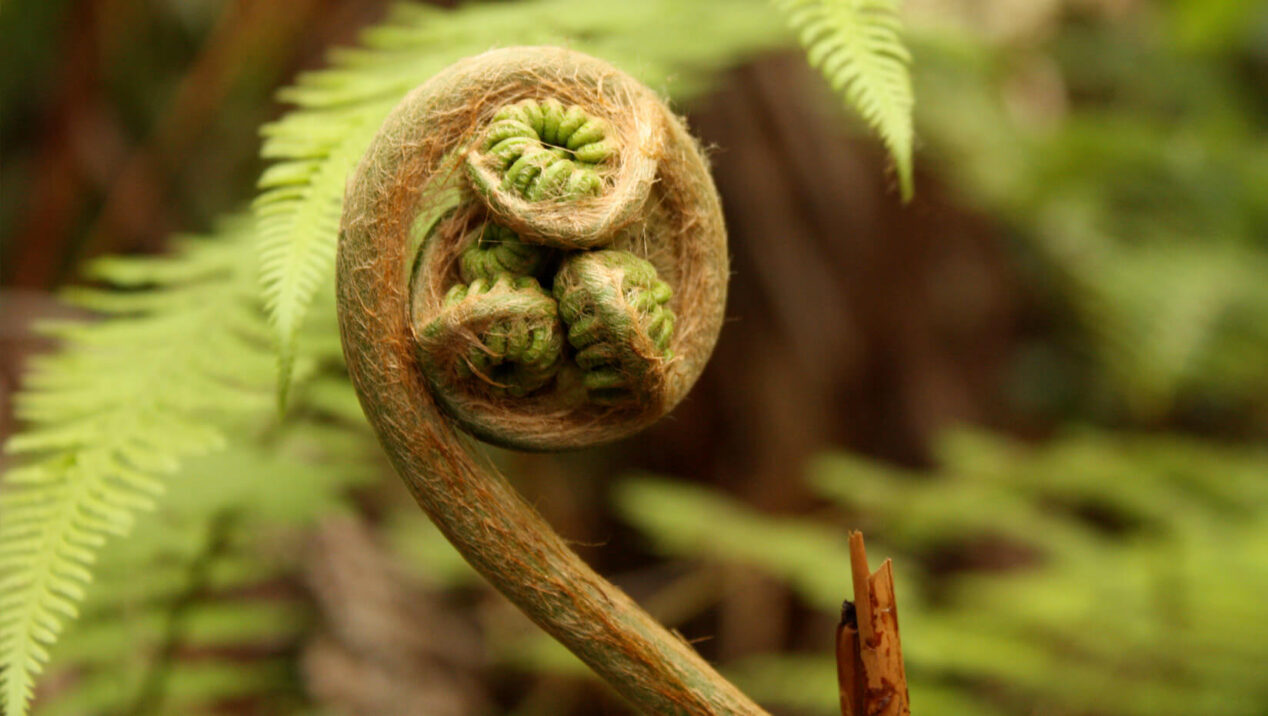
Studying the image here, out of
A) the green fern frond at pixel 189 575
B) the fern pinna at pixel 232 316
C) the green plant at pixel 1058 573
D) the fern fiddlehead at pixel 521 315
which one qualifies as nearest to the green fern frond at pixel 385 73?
the fern pinna at pixel 232 316

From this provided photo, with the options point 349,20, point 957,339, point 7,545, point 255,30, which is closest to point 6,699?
point 7,545

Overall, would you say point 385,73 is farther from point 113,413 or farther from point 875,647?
point 875,647

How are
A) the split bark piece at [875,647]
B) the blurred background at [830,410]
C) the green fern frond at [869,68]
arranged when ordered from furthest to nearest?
the blurred background at [830,410] < the green fern frond at [869,68] < the split bark piece at [875,647]

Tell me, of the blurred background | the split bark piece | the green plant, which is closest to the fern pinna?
the blurred background

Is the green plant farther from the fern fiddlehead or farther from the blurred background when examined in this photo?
the fern fiddlehead

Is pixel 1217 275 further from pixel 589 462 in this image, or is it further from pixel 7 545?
pixel 7 545

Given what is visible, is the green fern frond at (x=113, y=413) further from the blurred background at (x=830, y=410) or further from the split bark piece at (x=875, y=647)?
the split bark piece at (x=875, y=647)

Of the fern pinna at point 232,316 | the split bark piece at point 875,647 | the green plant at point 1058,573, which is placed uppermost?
the green plant at point 1058,573
